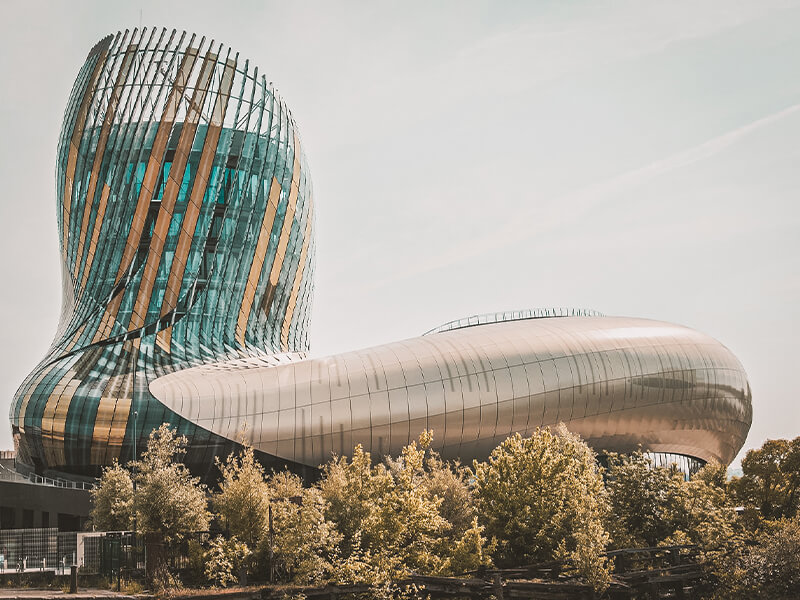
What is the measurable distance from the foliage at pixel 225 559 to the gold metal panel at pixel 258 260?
3468cm

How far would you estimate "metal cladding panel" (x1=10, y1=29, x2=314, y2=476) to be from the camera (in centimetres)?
5906

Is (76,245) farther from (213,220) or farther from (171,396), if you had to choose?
(171,396)

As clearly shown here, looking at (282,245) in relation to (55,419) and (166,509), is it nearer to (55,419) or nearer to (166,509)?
(55,419)

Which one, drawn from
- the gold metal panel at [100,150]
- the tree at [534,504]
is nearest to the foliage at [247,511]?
the tree at [534,504]

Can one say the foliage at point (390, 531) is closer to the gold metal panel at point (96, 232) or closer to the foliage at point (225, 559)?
the foliage at point (225, 559)

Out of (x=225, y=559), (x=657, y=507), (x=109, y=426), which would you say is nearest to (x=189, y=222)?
(x=109, y=426)

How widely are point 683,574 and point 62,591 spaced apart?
A: 2166 centimetres

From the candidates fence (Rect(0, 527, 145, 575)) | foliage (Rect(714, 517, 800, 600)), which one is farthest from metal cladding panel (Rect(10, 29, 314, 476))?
foliage (Rect(714, 517, 800, 600))

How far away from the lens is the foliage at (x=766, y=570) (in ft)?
96.1

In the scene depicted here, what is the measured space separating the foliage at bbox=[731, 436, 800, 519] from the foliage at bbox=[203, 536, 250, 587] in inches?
918

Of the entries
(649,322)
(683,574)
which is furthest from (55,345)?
(683,574)

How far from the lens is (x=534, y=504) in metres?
32.7

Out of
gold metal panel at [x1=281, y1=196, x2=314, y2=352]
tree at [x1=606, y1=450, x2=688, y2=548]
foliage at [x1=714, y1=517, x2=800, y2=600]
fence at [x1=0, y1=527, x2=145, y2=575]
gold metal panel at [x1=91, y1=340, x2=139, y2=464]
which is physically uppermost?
gold metal panel at [x1=281, y1=196, x2=314, y2=352]

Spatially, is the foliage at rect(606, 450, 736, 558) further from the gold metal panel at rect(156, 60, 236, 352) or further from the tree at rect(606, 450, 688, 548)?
the gold metal panel at rect(156, 60, 236, 352)
